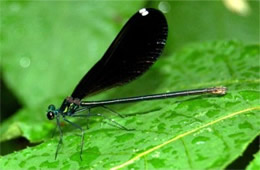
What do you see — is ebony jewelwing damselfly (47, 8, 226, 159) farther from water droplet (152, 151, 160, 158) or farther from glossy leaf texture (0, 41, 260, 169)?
water droplet (152, 151, 160, 158)

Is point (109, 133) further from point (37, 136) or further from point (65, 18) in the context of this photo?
point (65, 18)

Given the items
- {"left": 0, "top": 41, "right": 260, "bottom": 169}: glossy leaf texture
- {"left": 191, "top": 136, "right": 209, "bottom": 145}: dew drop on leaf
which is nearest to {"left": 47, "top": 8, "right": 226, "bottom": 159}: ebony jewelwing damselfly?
{"left": 0, "top": 41, "right": 260, "bottom": 169}: glossy leaf texture

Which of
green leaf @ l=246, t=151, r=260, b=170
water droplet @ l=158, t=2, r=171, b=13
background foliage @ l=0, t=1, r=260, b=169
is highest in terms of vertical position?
water droplet @ l=158, t=2, r=171, b=13

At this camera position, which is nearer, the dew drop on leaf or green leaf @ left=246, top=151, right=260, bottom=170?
green leaf @ left=246, top=151, right=260, bottom=170

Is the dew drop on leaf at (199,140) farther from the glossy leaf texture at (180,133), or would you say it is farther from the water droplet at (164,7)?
the water droplet at (164,7)

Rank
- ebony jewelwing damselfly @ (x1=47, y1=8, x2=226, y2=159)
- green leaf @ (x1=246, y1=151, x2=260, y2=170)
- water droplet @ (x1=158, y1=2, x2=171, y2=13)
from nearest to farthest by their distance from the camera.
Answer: green leaf @ (x1=246, y1=151, x2=260, y2=170)
ebony jewelwing damselfly @ (x1=47, y1=8, x2=226, y2=159)
water droplet @ (x1=158, y1=2, x2=171, y2=13)

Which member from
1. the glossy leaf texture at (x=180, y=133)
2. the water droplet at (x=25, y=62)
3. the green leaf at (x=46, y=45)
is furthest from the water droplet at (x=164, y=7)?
the glossy leaf texture at (x=180, y=133)

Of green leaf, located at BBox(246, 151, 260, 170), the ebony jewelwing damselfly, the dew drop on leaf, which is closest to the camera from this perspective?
green leaf, located at BBox(246, 151, 260, 170)

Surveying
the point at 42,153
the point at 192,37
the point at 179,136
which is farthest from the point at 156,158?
the point at 192,37
